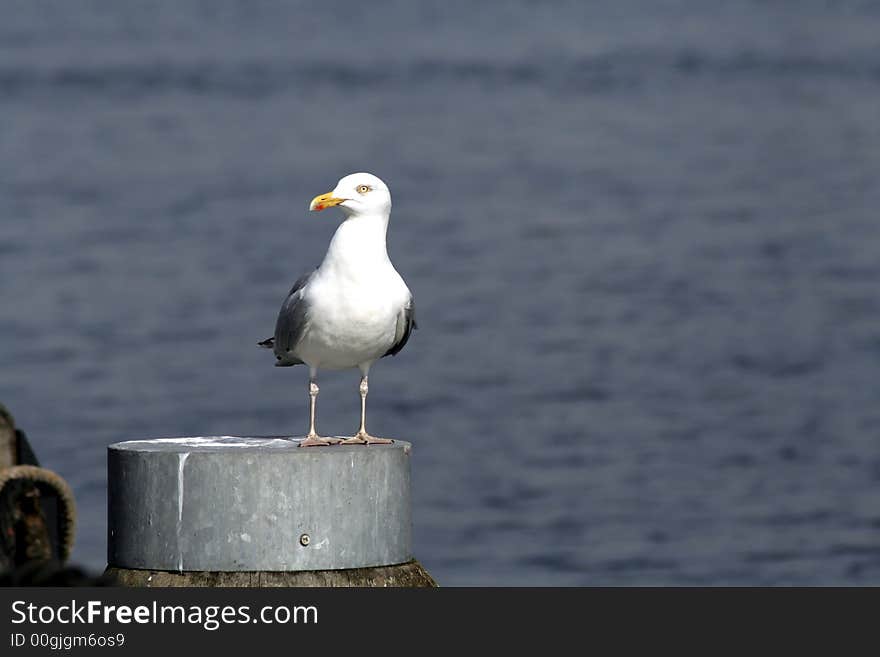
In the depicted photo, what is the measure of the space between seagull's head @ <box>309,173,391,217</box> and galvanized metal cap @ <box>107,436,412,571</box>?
1.59 meters

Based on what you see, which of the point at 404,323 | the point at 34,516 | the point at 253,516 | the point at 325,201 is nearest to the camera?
the point at 253,516

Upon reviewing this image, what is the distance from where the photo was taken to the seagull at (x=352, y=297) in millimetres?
8961

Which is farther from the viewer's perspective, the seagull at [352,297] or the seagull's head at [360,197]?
the seagull's head at [360,197]

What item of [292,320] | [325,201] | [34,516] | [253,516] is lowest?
[253,516]

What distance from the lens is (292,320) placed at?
30.0 ft

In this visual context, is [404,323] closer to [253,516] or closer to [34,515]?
[253,516]

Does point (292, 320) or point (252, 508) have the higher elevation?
point (292, 320)

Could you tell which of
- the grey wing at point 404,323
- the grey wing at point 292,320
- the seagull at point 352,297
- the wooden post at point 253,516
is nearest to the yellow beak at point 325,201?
the seagull at point 352,297

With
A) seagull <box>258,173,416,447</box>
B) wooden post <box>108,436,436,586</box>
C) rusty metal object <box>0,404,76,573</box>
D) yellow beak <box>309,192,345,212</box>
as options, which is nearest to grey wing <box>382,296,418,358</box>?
seagull <box>258,173,416,447</box>

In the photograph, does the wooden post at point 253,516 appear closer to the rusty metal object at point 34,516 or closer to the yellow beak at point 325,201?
the yellow beak at point 325,201

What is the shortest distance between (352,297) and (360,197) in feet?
1.73

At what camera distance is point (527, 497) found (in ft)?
76.4

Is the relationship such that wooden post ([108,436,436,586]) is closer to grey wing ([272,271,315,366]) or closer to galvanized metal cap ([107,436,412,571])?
galvanized metal cap ([107,436,412,571])

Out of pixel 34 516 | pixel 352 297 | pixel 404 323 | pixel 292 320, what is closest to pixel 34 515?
pixel 34 516
